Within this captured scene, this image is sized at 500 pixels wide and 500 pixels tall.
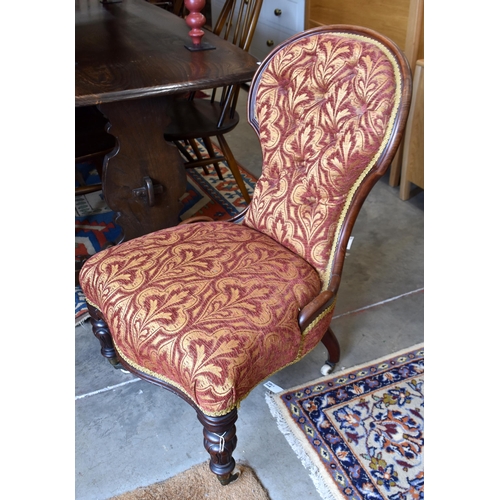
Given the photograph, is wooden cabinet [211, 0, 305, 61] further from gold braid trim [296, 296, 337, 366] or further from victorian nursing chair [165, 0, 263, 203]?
gold braid trim [296, 296, 337, 366]

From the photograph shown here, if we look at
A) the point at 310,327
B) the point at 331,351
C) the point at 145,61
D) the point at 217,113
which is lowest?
the point at 331,351

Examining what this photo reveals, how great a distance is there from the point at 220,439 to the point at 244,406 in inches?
16.3

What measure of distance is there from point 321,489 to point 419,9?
1923mm

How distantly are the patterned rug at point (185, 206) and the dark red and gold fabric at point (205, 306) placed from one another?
30.5 inches

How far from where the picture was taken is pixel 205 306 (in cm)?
131

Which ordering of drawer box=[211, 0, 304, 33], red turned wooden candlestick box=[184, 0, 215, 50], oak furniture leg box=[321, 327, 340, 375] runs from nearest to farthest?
oak furniture leg box=[321, 327, 340, 375] → red turned wooden candlestick box=[184, 0, 215, 50] → drawer box=[211, 0, 304, 33]

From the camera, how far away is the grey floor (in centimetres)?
147

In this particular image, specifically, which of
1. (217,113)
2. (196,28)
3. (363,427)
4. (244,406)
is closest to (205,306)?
(244,406)

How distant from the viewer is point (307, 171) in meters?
1.55

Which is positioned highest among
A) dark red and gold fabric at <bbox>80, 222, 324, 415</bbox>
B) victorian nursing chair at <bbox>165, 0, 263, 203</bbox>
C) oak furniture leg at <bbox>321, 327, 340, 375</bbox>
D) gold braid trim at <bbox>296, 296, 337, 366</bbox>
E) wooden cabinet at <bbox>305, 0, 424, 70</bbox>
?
wooden cabinet at <bbox>305, 0, 424, 70</bbox>

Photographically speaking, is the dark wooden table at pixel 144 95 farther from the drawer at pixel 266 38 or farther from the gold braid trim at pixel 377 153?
the drawer at pixel 266 38

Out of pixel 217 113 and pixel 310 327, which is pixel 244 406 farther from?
pixel 217 113

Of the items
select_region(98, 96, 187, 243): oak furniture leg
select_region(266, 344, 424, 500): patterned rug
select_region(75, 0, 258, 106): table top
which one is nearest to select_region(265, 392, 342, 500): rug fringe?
select_region(266, 344, 424, 500): patterned rug

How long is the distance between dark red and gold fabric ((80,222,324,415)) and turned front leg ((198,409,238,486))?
36mm
